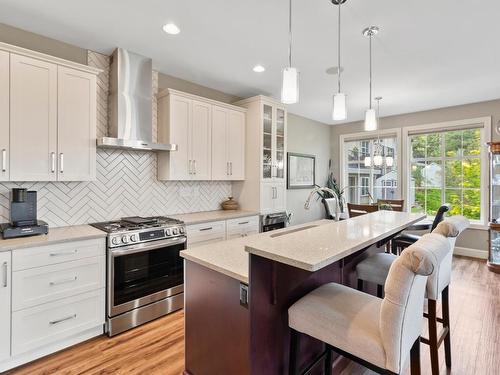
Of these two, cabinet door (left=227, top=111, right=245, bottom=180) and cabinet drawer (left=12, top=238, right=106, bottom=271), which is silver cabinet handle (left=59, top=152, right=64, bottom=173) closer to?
cabinet drawer (left=12, top=238, right=106, bottom=271)

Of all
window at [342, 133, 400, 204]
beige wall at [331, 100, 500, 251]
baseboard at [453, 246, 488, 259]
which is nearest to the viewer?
beige wall at [331, 100, 500, 251]

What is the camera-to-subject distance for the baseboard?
184 inches

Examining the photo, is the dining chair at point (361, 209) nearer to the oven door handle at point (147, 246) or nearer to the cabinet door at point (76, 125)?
the oven door handle at point (147, 246)

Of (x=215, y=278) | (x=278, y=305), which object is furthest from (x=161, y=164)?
(x=278, y=305)

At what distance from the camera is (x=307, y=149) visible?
19.0ft

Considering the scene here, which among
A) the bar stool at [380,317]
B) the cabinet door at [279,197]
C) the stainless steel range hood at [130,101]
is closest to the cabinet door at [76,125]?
the stainless steel range hood at [130,101]

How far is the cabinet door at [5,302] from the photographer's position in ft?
6.40

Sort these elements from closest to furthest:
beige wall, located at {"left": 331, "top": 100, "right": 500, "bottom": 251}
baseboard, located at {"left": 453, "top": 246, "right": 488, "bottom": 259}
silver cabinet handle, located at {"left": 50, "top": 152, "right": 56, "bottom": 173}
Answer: silver cabinet handle, located at {"left": 50, "top": 152, "right": 56, "bottom": 173} < beige wall, located at {"left": 331, "top": 100, "right": 500, "bottom": 251} < baseboard, located at {"left": 453, "top": 246, "right": 488, "bottom": 259}

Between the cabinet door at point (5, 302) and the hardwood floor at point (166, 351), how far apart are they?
210 mm

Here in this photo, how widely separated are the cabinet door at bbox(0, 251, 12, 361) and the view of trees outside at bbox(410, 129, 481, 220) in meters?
6.03

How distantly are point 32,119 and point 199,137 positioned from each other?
67.2 inches

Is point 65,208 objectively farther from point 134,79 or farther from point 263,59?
point 263,59

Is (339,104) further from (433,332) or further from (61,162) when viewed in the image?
(61,162)

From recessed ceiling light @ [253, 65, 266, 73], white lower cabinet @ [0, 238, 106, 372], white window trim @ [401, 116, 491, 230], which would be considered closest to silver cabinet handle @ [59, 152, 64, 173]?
white lower cabinet @ [0, 238, 106, 372]
